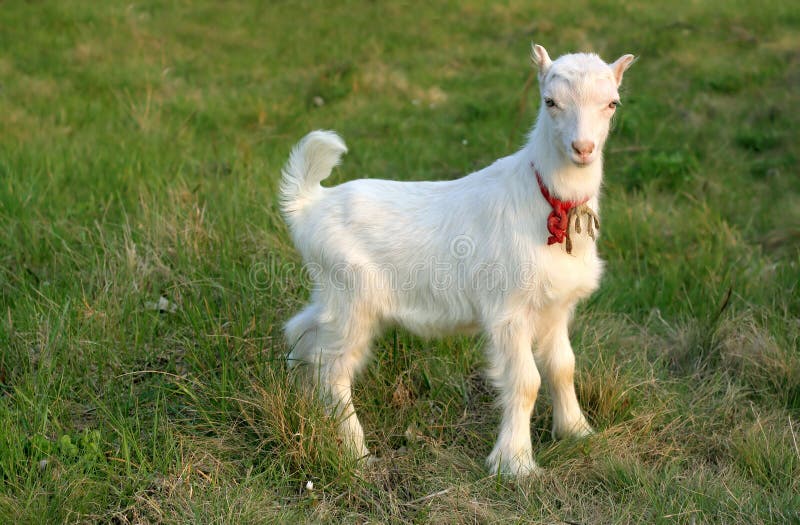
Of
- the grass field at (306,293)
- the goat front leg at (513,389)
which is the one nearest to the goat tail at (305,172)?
the grass field at (306,293)

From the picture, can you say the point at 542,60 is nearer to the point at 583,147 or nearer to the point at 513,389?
the point at 583,147

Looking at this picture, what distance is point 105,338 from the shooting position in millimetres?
4039

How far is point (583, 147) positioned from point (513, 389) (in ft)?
3.35

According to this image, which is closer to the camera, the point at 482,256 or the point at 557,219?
the point at 557,219

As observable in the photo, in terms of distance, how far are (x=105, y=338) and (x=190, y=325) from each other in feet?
1.28

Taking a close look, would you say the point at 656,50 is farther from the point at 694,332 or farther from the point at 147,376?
the point at 147,376

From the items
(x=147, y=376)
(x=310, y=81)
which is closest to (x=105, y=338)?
(x=147, y=376)

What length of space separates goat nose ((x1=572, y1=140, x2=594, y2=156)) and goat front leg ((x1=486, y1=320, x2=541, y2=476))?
74cm

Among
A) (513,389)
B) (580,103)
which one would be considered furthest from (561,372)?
(580,103)

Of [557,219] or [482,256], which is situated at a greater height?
[557,219]

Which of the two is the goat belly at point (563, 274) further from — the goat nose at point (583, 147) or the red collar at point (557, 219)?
the goat nose at point (583, 147)

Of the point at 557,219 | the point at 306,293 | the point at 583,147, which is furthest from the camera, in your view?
the point at 306,293

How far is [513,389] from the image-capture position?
3.47 m

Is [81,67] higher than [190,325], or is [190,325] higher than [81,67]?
[190,325]
